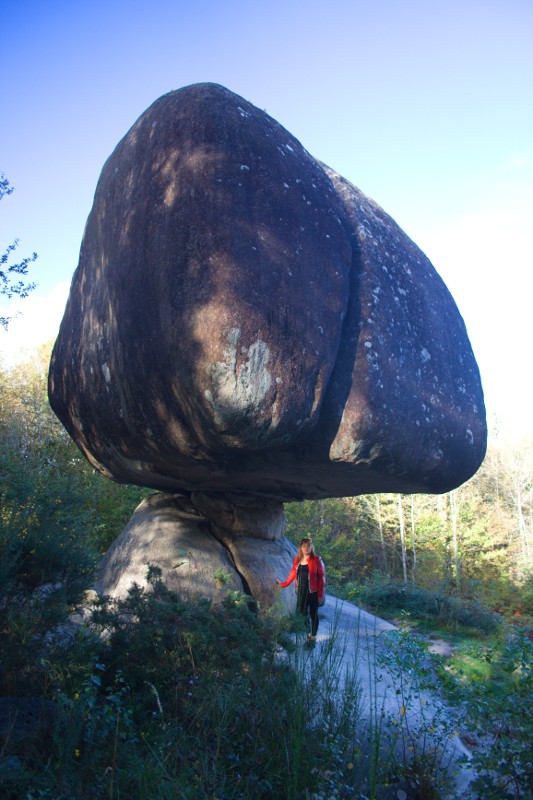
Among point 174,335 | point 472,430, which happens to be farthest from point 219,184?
point 472,430

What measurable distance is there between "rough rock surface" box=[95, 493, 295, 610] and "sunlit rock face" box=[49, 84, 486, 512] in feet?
2.98

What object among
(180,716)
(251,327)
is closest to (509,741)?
(180,716)

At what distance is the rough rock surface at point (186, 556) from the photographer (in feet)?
20.9

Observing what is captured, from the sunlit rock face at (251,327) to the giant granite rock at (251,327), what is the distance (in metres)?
0.02

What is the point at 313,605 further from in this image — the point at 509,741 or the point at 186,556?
the point at 509,741

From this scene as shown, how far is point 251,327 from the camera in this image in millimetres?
4293

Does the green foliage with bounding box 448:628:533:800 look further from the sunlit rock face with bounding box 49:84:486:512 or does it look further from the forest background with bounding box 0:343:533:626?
the forest background with bounding box 0:343:533:626

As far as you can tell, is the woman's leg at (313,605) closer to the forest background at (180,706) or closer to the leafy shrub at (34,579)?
the forest background at (180,706)

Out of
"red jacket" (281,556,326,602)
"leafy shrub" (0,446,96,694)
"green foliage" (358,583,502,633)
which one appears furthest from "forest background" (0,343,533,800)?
"green foliage" (358,583,502,633)

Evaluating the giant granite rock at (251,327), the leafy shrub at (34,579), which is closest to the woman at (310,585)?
the giant granite rock at (251,327)

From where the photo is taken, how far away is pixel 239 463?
5316 mm

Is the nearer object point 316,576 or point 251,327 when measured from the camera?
point 251,327

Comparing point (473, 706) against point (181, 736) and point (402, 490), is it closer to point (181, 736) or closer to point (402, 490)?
point (181, 736)

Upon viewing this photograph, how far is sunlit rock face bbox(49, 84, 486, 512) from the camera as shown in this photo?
438cm
